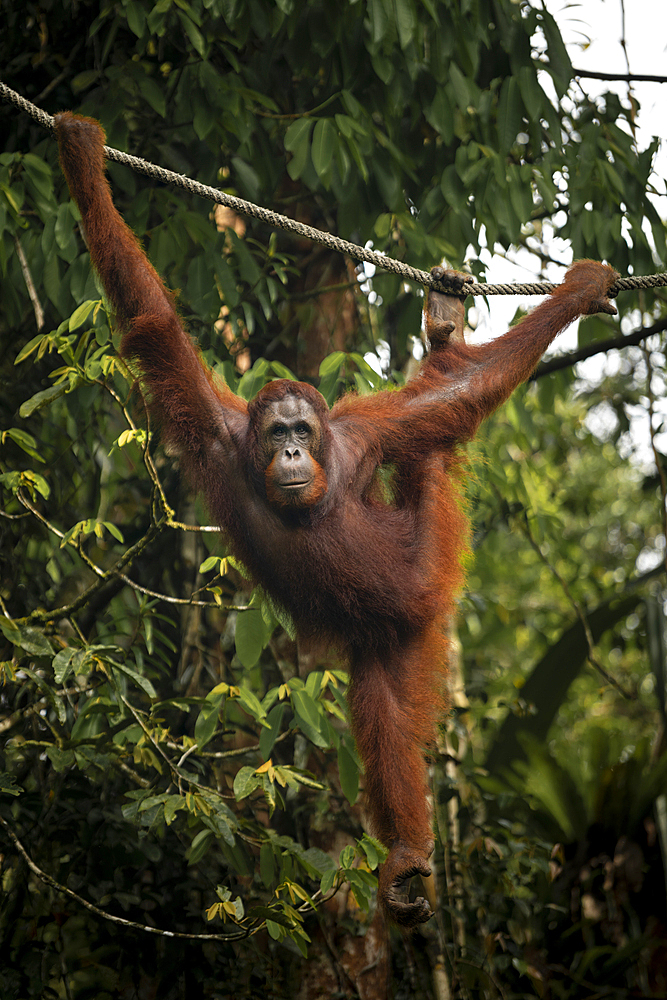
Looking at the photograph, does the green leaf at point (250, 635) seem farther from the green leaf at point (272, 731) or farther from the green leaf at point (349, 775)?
the green leaf at point (349, 775)

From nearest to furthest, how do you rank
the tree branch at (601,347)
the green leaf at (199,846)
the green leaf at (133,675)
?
the green leaf at (133,675), the green leaf at (199,846), the tree branch at (601,347)

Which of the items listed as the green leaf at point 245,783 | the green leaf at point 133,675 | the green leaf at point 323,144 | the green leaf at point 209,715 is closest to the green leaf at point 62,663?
the green leaf at point 133,675

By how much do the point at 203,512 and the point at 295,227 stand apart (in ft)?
4.07

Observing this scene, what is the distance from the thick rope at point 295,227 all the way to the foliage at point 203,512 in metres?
0.48

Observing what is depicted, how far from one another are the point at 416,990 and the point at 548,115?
3.78 m

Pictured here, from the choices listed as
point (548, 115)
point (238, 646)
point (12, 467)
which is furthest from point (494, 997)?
point (548, 115)

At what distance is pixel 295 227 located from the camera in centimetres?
251

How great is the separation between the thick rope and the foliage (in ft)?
1.58

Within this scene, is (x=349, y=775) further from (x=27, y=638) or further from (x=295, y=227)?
(x=295, y=227)

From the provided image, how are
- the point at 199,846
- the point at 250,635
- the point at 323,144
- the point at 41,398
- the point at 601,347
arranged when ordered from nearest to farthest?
the point at 41,398 < the point at 199,846 < the point at 250,635 < the point at 323,144 < the point at 601,347

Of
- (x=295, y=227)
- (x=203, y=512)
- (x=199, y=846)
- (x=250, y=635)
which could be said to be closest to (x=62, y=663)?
(x=250, y=635)

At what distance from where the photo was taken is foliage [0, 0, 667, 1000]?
2.79 m

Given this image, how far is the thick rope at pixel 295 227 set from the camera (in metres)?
2.42

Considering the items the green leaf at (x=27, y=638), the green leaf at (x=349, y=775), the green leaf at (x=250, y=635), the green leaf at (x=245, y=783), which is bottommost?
the green leaf at (x=245, y=783)
